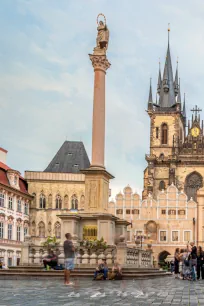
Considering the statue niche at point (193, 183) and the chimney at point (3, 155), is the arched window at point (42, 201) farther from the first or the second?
the statue niche at point (193, 183)

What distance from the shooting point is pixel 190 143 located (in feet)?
359

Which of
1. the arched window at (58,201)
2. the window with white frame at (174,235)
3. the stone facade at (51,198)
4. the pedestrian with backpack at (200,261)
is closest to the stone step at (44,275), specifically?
the pedestrian with backpack at (200,261)

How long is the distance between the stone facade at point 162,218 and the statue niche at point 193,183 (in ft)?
50.9

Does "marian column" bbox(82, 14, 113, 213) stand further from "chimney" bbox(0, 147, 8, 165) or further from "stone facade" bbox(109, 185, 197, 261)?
"stone facade" bbox(109, 185, 197, 261)

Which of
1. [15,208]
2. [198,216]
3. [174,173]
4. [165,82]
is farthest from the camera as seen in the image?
[165,82]

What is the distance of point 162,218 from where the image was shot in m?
85.6

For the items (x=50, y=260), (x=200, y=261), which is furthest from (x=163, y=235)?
(x=50, y=260)

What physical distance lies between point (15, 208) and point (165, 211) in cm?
3009

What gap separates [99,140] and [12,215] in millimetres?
29412

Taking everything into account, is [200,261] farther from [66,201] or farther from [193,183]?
[193,183]

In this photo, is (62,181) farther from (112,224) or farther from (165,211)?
(112,224)

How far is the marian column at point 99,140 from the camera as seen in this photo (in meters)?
31.3

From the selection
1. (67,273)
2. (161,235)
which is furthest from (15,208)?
(67,273)

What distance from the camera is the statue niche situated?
10231 centimetres
